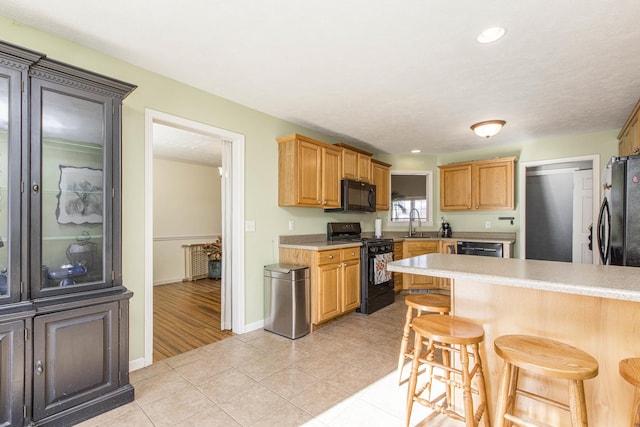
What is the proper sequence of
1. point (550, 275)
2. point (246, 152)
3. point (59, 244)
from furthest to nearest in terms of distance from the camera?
point (246, 152)
point (59, 244)
point (550, 275)

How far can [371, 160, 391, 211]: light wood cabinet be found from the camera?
199 inches

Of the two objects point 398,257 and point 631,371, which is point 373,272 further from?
point 631,371

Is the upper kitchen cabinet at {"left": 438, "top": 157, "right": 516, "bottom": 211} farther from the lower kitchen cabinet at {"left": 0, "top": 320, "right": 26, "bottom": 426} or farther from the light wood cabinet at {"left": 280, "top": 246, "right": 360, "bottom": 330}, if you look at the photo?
the lower kitchen cabinet at {"left": 0, "top": 320, "right": 26, "bottom": 426}

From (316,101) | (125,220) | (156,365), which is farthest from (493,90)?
(156,365)

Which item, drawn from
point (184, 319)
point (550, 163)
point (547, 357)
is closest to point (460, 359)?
point (547, 357)

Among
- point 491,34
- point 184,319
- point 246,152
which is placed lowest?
point 184,319

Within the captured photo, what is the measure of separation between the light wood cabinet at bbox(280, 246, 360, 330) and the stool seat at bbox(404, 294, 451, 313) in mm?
1288

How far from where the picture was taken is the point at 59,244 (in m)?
1.87

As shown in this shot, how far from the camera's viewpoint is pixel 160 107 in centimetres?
264

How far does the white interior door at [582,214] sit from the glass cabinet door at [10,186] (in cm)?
624

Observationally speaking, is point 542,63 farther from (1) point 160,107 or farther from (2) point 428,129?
(1) point 160,107

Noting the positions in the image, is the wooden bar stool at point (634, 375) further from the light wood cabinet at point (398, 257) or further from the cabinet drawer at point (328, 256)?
the light wood cabinet at point (398, 257)

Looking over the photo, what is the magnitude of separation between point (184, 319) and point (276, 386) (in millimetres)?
1986

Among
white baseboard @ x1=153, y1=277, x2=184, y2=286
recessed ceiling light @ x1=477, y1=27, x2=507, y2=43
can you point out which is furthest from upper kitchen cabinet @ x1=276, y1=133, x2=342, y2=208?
white baseboard @ x1=153, y1=277, x2=184, y2=286
